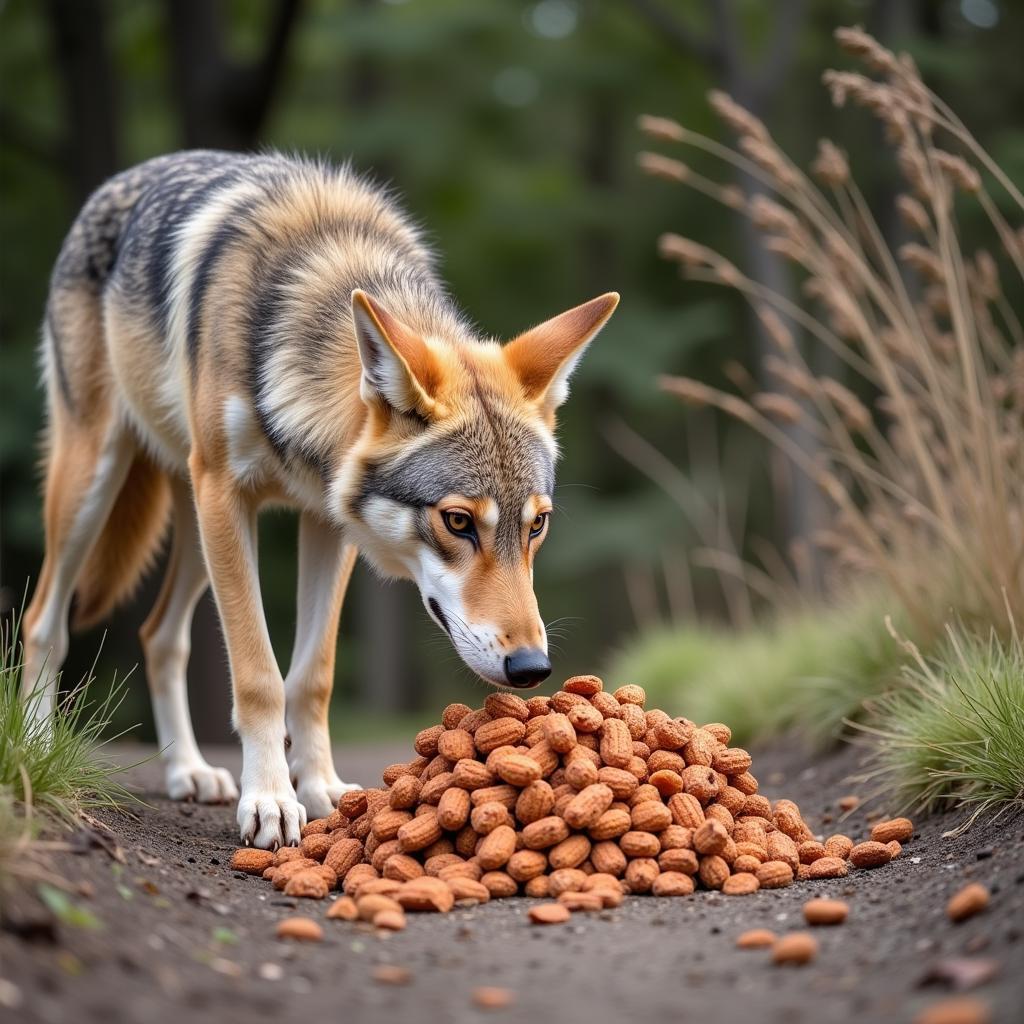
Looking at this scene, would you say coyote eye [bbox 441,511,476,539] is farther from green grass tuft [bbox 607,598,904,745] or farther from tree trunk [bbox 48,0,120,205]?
tree trunk [bbox 48,0,120,205]

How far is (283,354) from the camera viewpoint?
4230 mm

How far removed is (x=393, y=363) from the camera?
12.3ft

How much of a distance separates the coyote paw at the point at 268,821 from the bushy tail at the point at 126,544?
1876 millimetres

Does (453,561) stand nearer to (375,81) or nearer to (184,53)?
(184,53)

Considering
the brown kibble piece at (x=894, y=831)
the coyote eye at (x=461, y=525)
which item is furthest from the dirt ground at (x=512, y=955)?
→ the coyote eye at (x=461, y=525)

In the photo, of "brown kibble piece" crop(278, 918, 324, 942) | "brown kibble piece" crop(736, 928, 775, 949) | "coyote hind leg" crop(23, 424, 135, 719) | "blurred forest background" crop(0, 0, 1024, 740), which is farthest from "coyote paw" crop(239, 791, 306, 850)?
"blurred forest background" crop(0, 0, 1024, 740)

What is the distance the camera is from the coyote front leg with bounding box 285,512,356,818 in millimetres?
4535

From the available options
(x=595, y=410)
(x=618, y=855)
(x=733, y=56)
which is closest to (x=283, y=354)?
(x=618, y=855)

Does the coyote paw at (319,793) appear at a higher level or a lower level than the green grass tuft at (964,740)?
lower

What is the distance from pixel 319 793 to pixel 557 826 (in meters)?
1.28

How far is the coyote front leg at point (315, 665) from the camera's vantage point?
4535mm

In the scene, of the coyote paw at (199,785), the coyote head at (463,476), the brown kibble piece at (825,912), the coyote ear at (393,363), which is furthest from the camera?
the coyote paw at (199,785)

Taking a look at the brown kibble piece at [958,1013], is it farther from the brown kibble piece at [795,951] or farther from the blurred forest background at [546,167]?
the blurred forest background at [546,167]

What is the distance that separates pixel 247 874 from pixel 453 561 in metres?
1.11
